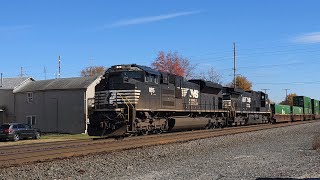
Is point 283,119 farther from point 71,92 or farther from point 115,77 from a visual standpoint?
point 115,77

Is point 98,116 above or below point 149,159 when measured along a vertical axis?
above

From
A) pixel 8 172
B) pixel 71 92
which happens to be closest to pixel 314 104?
pixel 71 92

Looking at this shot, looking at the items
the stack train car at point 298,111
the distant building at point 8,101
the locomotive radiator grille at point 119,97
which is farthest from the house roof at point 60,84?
the locomotive radiator grille at point 119,97

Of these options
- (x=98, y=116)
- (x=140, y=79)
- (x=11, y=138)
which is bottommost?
(x=11, y=138)

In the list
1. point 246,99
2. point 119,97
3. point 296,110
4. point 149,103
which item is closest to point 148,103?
point 149,103

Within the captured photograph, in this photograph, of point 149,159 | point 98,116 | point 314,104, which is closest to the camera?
point 149,159

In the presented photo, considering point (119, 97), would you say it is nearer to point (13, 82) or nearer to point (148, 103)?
point (148, 103)

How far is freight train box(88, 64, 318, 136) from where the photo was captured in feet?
67.3

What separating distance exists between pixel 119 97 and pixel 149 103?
7.26 feet

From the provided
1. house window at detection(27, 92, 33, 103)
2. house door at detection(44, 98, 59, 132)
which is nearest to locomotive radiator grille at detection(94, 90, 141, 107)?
house door at detection(44, 98, 59, 132)

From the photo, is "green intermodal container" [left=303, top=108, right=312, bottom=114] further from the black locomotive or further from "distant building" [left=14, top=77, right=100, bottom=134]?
"distant building" [left=14, top=77, right=100, bottom=134]

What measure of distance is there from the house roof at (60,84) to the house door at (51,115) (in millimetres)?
1615

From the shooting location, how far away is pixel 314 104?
230ft

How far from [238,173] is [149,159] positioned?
13.4 ft
